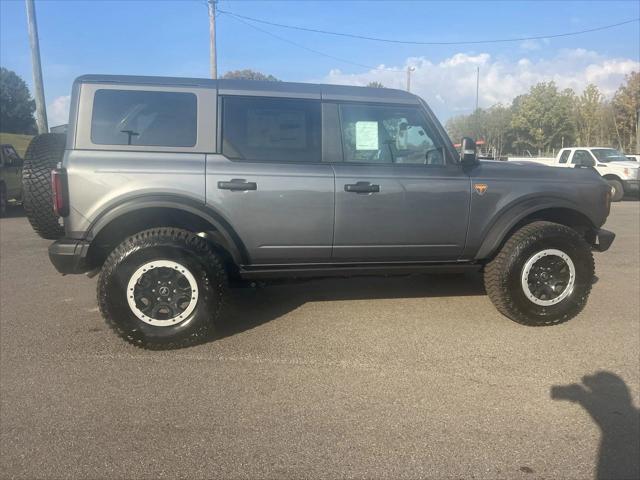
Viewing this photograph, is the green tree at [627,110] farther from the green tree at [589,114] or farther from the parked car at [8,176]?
the parked car at [8,176]

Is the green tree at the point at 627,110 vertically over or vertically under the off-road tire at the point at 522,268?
over

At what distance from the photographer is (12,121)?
2808 inches

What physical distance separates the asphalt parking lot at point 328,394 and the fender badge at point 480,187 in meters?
1.16

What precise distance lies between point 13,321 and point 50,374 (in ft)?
4.45

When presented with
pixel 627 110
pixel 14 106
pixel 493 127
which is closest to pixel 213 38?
pixel 627 110

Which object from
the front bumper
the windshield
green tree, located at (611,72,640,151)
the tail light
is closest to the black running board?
the tail light

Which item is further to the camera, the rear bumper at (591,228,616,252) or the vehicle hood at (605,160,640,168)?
the vehicle hood at (605,160,640,168)

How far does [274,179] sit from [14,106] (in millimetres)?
82661

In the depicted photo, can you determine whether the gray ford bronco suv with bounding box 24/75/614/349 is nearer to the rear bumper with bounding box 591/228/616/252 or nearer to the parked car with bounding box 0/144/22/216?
the rear bumper with bounding box 591/228/616/252

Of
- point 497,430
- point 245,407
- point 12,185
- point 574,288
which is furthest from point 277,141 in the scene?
point 12,185

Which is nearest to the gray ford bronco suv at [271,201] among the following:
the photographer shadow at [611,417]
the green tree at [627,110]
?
the photographer shadow at [611,417]

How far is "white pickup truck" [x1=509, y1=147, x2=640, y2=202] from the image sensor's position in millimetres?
16328

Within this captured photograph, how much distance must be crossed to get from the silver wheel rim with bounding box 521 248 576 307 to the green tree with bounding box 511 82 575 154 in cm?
4488

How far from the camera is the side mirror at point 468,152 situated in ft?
13.9
